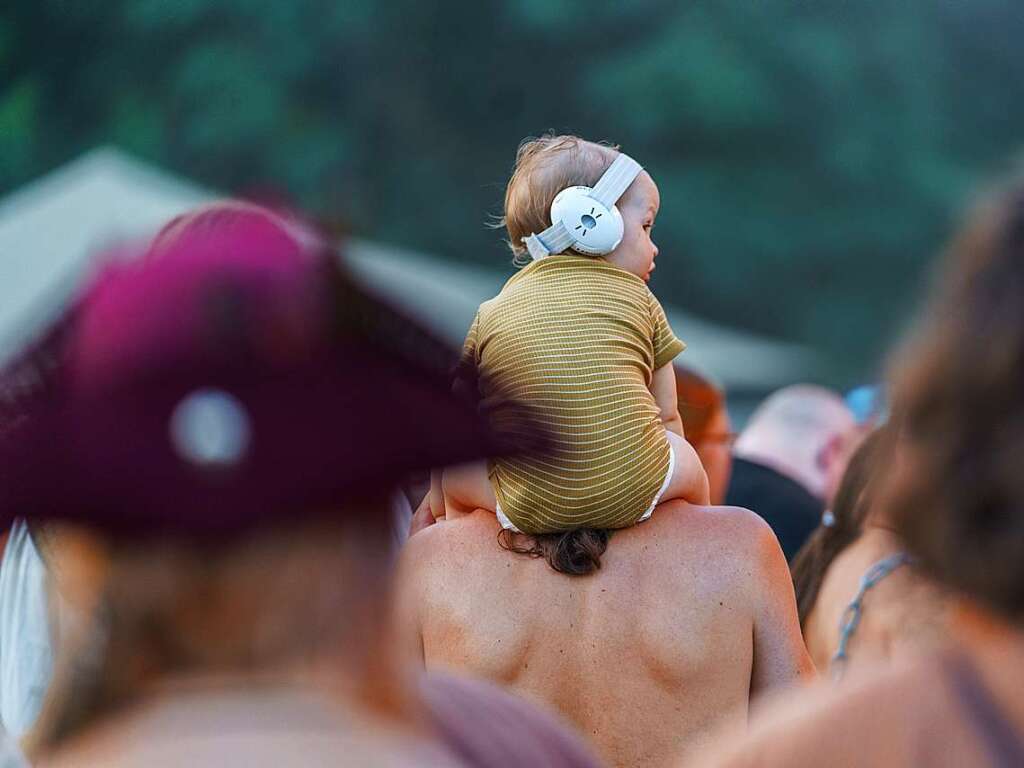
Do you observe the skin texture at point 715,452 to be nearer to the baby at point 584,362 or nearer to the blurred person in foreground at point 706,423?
the blurred person in foreground at point 706,423

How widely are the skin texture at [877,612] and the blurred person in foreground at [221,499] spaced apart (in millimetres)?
554

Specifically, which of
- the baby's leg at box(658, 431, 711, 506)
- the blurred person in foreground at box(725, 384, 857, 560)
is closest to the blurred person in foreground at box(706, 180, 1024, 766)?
the baby's leg at box(658, 431, 711, 506)

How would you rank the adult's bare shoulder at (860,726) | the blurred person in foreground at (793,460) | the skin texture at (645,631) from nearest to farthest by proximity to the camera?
1. the adult's bare shoulder at (860,726)
2. the skin texture at (645,631)
3. the blurred person in foreground at (793,460)

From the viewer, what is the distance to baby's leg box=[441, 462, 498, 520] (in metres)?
3.03

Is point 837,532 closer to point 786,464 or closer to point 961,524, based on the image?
point 961,524

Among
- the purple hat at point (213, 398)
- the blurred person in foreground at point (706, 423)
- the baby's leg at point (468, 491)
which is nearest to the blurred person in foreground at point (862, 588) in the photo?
the purple hat at point (213, 398)

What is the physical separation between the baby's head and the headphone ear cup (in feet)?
0.16

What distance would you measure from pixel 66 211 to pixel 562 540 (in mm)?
6862

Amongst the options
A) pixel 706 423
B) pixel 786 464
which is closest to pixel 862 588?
pixel 706 423

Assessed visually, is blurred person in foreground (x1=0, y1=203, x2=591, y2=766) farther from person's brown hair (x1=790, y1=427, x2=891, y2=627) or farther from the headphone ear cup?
person's brown hair (x1=790, y1=427, x2=891, y2=627)

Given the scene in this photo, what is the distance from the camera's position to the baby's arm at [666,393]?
3.10 meters

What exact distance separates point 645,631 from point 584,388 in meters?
0.45

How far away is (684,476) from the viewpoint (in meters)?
2.95

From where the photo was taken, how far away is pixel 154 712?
1.46 m
